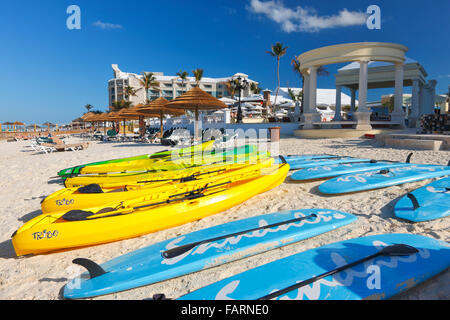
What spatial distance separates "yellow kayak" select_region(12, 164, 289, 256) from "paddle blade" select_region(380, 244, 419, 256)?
7.86ft

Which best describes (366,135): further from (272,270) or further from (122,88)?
(122,88)

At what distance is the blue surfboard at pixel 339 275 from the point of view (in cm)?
199

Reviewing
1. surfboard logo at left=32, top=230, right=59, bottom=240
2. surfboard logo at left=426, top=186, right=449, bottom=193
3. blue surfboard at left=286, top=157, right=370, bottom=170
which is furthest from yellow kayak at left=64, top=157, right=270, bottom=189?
surfboard logo at left=426, top=186, right=449, bottom=193

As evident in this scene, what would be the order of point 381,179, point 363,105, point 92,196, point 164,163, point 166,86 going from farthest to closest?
point 166,86 < point 363,105 < point 164,163 < point 381,179 < point 92,196

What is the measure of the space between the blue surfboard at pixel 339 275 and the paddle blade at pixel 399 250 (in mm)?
22

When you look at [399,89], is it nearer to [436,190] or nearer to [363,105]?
[363,105]

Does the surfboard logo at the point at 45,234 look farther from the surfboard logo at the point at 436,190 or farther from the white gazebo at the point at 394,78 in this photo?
the white gazebo at the point at 394,78

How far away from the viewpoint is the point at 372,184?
16.2ft

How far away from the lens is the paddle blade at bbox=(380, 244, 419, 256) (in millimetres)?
2388

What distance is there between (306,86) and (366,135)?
6.29 meters

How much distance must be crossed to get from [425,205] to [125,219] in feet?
14.3

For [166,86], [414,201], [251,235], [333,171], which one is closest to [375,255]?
[251,235]

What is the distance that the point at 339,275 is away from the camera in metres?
2.17

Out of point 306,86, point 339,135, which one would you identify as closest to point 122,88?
point 306,86
